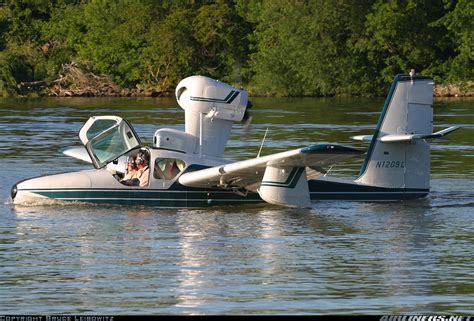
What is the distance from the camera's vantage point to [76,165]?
30.8 metres

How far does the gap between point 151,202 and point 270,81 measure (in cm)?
4913

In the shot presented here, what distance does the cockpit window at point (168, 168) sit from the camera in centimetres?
2245

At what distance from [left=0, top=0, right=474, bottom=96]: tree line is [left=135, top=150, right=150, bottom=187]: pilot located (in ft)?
157

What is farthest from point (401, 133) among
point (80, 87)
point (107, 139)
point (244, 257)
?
point (80, 87)

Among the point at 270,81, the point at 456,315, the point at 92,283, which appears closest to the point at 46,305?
the point at 92,283

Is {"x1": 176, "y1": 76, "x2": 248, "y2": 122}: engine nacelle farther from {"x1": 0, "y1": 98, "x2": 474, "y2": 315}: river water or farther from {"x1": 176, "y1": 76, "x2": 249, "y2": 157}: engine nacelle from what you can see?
{"x1": 0, "y1": 98, "x2": 474, "y2": 315}: river water

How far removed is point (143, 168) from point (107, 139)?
3.51 feet

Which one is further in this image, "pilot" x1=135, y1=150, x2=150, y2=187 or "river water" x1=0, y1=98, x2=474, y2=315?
"pilot" x1=135, y1=150, x2=150, y2=187

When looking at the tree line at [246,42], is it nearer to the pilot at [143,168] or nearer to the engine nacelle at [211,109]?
the engine nacelle at [211,109]

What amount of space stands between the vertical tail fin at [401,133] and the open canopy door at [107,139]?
4.42 metres

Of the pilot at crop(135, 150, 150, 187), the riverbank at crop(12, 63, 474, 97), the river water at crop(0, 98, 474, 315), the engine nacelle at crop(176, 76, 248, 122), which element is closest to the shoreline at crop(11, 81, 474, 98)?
the riverbank at crop(12, 63, 474, 97)

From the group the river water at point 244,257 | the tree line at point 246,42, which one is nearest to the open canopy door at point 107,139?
the river water at point 244,257

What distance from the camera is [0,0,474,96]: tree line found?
230ft

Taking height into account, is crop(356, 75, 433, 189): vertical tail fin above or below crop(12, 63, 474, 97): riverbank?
above
